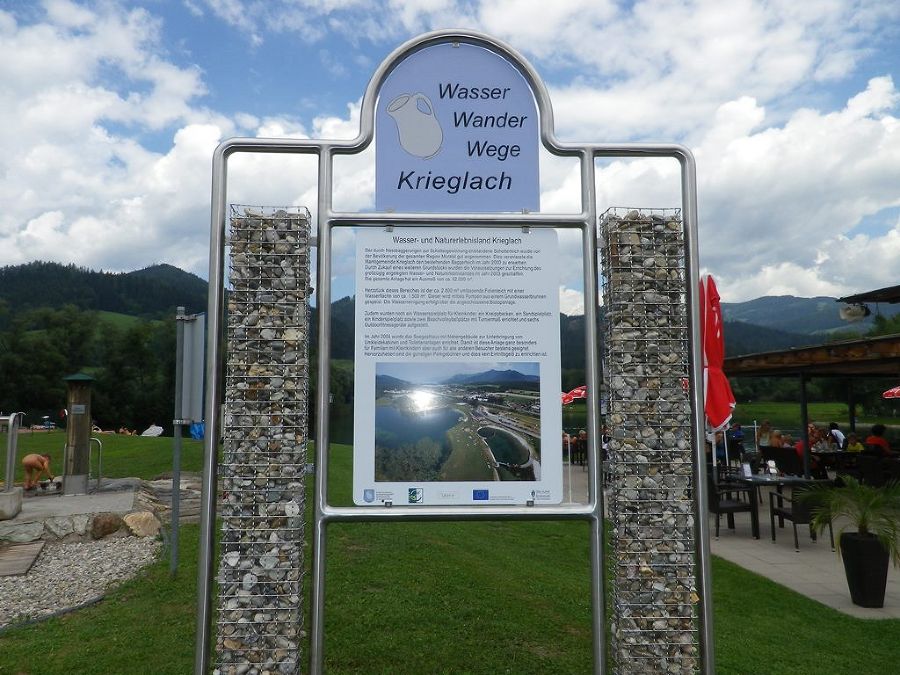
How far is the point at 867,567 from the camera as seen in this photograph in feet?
17.1

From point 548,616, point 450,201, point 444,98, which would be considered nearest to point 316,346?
point 450,201

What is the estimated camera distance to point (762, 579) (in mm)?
6047

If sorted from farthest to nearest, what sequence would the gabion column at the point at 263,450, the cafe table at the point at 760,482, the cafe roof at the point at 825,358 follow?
the cafe table at the point at 760,482, the cafe roof at the point at 825,358, the gabion column at the point at 263,450

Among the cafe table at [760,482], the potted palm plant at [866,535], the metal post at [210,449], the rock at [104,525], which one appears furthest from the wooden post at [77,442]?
the potted palm plant at [866,535]

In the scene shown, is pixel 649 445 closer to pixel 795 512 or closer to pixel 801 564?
pixel 801 564

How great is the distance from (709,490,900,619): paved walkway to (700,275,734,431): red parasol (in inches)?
119

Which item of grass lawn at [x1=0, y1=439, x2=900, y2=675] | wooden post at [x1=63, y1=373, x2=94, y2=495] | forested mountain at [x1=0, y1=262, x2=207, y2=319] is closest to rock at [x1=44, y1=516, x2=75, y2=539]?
grass lawn at [x1=0, y1=439, x2=900, y2=675]

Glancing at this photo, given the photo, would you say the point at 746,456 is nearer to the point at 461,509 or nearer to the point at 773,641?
the point at 773,641

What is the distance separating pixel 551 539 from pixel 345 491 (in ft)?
11.4

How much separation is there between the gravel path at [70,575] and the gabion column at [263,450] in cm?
297

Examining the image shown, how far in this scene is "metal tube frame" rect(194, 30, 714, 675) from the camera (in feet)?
9.75

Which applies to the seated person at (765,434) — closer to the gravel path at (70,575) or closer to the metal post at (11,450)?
the gravel path at (70,575)

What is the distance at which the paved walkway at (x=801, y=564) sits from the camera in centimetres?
545

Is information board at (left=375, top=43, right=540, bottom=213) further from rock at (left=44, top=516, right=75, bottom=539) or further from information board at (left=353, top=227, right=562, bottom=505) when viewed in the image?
rock at (left=44, top=516, right=75, bottom=539)
